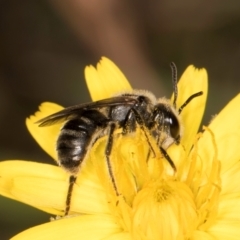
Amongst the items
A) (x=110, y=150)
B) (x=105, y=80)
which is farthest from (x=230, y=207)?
(x=105, y=80)

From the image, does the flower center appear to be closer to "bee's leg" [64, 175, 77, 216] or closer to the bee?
the bee

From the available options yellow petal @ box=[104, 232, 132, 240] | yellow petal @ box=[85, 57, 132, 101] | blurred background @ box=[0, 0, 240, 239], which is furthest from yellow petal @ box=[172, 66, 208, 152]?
blurred background @ box=[0, 0, 240, 239]

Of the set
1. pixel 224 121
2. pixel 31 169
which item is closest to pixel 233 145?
pixel 224 121

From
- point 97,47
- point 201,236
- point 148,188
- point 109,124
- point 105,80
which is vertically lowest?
point 201,236

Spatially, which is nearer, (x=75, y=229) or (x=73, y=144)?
(x=73, y=144)

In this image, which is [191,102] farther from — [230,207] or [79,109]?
[79,109]

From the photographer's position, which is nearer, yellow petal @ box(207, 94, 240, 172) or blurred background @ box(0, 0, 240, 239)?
yellow petal @ box(207, 94, 240, 172)
